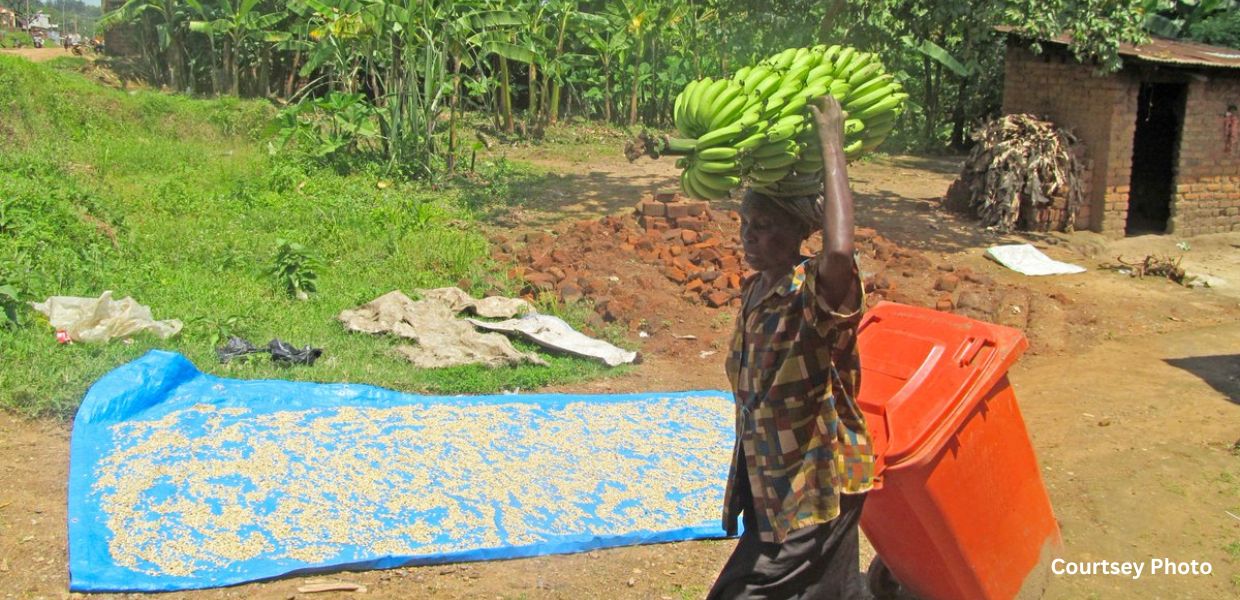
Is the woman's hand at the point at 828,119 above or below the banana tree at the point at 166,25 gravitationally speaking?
below

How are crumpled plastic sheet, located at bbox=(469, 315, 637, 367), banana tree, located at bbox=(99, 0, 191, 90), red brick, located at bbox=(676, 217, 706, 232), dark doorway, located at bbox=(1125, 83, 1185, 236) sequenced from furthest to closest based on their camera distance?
banana tree, located at bbox=(99, 0, 191, 90)
dark doorway, located at bbox=(1125, 83, 1185, 236)
red brick, located at bbox=(676, 217, 706, 232)
crumpled plastic sheet, located at bbox=(469, 315, 637, 367)

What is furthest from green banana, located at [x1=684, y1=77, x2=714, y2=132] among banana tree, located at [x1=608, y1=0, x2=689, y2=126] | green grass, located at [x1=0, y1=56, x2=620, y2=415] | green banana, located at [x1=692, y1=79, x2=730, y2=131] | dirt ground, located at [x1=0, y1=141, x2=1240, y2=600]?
banana tree, located at [x1=608, y1=0, x2=689, y2=126]

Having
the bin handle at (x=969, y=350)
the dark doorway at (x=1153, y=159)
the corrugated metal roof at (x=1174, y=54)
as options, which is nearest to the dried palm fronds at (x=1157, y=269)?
the corrugated metal roof at (x=1174, y=54)

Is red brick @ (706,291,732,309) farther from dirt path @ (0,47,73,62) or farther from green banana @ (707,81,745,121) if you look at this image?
dirt path @ (0,47,73,62)

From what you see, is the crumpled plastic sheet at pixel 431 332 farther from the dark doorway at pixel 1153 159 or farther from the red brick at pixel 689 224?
the dark doorway at pixel 1153 159

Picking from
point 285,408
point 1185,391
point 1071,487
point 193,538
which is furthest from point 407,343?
point 1185,391

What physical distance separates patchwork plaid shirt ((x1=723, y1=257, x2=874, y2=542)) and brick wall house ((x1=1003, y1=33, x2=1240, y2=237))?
932 cm

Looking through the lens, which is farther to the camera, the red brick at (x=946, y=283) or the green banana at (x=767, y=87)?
the red brick at (x=946, y=283)

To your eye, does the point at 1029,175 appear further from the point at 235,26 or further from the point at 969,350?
the point at 235,26

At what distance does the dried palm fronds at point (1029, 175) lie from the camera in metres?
10.9

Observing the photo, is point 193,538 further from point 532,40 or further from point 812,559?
point 532,40

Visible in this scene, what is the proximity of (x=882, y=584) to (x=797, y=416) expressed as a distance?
1320 mm

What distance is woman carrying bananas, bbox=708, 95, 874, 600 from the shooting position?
8.40 ft

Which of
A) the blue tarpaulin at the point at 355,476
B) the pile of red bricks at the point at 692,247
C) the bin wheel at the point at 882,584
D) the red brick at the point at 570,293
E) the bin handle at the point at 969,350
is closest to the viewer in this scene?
the bin handle at the point at 969,350
